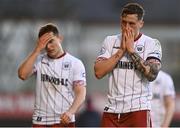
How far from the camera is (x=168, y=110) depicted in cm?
1231

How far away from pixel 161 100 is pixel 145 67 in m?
3.76

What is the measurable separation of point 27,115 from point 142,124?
16419 mm

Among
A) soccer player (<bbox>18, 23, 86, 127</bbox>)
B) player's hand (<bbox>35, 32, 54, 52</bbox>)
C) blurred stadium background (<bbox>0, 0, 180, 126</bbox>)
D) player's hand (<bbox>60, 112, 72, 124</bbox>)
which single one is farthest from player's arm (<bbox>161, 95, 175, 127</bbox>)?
blurred stadium background (<bbox>0, 0, 180, 126</bbox>)

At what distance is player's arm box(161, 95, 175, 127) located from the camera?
478 inches

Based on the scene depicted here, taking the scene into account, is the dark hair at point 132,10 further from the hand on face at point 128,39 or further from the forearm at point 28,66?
the forearm at point 28,66

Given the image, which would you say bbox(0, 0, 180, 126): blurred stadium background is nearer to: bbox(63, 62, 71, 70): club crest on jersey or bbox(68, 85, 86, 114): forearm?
bbox(63, 62, 71, 70): club crest on jersey

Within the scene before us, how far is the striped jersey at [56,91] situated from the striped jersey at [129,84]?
1.26m

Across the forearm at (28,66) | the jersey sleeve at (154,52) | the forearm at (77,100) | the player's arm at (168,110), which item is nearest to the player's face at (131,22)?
the jersey sleeve at (154,52)

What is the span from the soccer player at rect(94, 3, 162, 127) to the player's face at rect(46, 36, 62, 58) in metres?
1.31

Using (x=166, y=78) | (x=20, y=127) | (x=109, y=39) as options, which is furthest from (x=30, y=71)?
(x=20, y=127)

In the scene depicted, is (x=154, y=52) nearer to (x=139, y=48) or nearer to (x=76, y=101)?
(x=139, y=48)

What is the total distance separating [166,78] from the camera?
12789mm

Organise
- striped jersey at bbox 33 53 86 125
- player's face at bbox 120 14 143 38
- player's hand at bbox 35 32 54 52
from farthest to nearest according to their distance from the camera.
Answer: striped jersey at bbox 33 53 86 125 → player's hand at bbox 35 32 54 52 → player's face at bbox 120 14 143 38

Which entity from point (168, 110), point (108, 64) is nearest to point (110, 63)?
point (108, 64)
